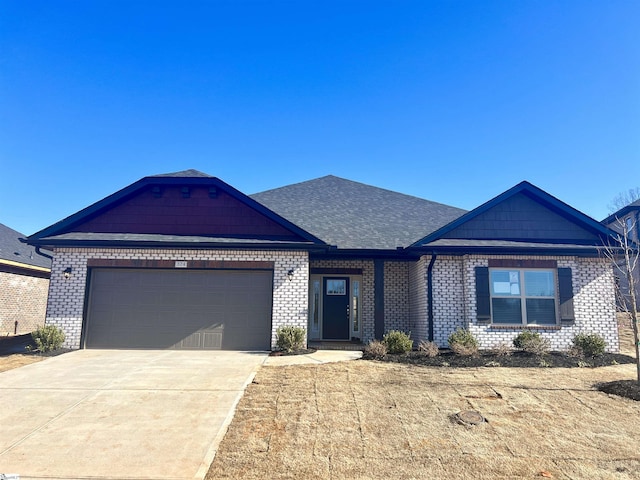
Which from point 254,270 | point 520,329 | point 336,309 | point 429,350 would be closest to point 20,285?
point 254,270

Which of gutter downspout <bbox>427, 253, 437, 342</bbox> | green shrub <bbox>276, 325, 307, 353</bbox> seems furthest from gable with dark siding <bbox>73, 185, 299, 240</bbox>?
gutter downspout <bbox>427, 253, 437, 342</bbox>

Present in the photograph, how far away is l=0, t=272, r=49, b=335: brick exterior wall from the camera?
709 inches

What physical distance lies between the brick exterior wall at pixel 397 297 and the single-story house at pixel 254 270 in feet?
3.39

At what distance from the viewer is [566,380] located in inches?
327

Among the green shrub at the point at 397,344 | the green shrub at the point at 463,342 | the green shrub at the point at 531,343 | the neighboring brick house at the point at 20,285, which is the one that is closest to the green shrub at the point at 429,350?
the green shrub at the point at 397,344

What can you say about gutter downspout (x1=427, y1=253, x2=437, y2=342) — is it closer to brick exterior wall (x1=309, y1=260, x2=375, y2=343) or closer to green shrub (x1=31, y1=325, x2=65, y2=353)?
brick exterior wall (x1=309, y1=260, x2=375, y2=343)

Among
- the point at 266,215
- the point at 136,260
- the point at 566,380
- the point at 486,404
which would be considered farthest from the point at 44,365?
the point at 566,380

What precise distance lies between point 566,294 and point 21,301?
21869mm

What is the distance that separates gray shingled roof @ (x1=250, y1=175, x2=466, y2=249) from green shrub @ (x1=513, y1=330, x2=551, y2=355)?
429cm

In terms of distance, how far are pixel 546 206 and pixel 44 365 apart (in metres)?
14.1

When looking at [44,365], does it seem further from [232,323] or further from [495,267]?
[495,267]

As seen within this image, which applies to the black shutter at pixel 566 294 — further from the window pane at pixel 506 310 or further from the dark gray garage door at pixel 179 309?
the dark gray garage door at pixel 179 309

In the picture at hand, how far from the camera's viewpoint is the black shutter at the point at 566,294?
453 inches

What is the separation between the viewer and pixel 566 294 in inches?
458
